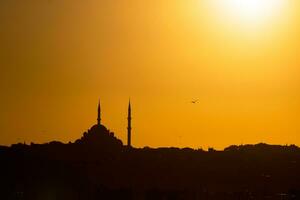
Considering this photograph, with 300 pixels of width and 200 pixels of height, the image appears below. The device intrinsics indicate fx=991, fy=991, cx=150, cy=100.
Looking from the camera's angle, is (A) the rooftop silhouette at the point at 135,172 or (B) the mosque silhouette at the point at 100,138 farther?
(B) the mosque silhouette at the point at 100,138

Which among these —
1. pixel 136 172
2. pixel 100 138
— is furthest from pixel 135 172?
pixel 100 138

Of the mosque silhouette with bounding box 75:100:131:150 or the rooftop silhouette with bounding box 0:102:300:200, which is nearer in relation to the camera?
the rooftop silhouette with bounding box 0:102:300:200

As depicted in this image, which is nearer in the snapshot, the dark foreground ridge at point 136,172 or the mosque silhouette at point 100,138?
the dark foreground ridge at point 136,172

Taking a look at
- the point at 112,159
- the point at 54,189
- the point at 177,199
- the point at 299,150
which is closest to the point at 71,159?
the point at 112,159

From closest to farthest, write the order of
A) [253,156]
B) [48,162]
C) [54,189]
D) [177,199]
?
[177,199]
[54,189]
[48,162]
[253,156]

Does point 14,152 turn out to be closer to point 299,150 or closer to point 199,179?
point 199,179

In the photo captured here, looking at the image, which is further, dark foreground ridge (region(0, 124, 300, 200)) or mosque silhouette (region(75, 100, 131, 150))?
mosque silhouette (region(75, 100, 131, 150))

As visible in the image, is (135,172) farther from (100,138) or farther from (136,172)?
(100,138)

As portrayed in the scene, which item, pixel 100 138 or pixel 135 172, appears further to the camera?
pixel 100 138
